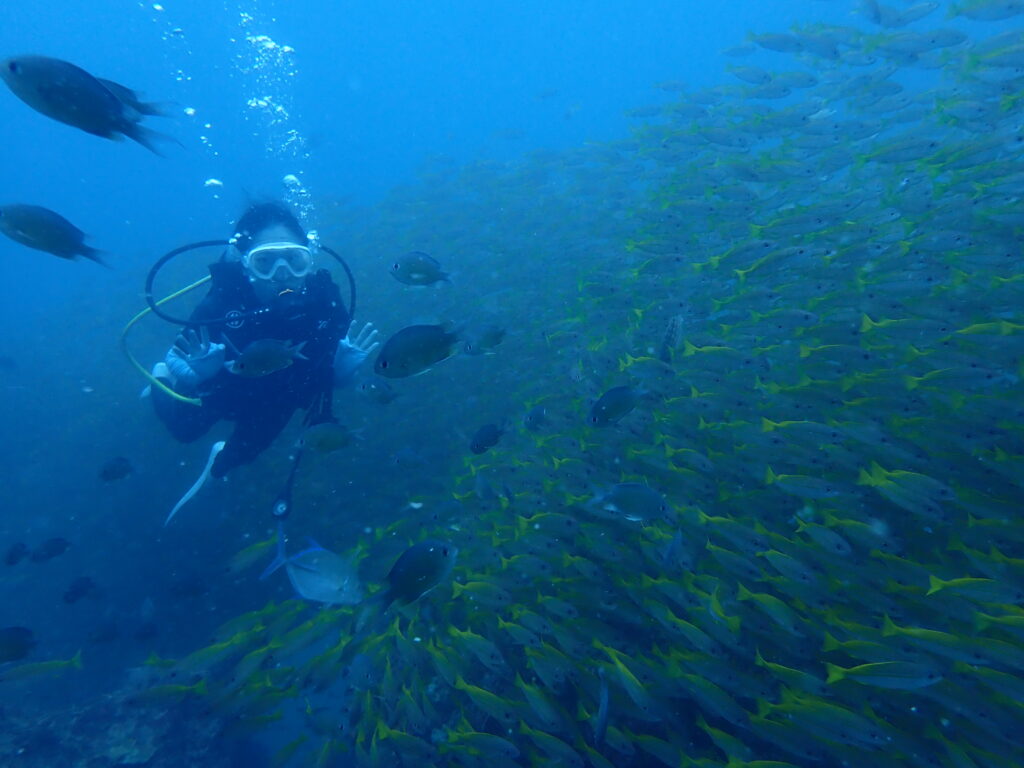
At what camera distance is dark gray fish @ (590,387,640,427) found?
3.92m

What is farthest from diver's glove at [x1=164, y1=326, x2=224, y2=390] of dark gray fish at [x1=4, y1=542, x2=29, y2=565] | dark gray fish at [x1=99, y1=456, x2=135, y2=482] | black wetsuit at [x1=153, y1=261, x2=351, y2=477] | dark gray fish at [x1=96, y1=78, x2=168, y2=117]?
dark gray fish at [x1=4, y1=542, x2=29, y2=565]

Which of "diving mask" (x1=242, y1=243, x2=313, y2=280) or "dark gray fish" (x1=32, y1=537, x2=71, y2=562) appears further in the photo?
"dark gray fish" (x1=32, y1=537, x2=71, y2=562)

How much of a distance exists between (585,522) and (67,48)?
103m

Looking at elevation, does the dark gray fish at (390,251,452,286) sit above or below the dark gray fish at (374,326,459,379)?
above

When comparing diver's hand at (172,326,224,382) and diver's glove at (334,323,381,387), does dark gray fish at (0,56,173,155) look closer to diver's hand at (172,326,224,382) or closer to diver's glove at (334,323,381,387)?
diver's hand at (172,326,224,382)

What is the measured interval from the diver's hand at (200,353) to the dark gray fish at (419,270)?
2.46 m

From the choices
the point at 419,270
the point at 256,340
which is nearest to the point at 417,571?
the point at 419,270

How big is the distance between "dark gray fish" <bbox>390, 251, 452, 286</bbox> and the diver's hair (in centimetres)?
222

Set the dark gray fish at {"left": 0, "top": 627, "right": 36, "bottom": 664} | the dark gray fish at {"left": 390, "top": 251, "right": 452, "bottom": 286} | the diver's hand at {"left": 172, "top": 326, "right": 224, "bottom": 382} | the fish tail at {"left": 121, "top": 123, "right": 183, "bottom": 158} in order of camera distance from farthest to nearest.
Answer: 1. the diver's hand at {"left": 172, "top": 326, "right": 224, "bottom": 382}
2. the dark gray fish at {"left": 390, "top": 251, "right": 452, "bottom": 286}
3. the dark gray fish at {"left": 0, "top": 627, "right": 36, "bottom": 664}
4. the fish tail at {"left": 121, "top": 123, "right": 183, "bottom": 158}

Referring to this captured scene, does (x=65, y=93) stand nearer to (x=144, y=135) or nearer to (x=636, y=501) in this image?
(x=144, y=135)

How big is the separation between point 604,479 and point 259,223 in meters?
5.08

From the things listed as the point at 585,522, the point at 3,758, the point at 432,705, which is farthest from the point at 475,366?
the point at 3,758

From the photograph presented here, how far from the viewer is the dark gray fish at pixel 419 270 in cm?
448

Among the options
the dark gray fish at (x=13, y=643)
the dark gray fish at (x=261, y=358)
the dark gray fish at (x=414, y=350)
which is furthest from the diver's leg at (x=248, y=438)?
the dark gray fish at (x=414, y=350)
